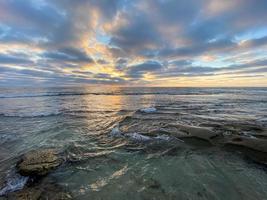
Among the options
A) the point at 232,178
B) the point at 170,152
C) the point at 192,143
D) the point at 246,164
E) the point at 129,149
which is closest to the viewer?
the point at 232,178

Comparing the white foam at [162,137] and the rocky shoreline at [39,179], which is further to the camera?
the white foam at [162,137]

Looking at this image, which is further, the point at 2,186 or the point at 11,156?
the point at 11,156

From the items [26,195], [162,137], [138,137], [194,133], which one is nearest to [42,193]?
[26,195]

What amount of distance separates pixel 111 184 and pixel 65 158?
7.29ft

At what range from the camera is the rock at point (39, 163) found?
13.9ft

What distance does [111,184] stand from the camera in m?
3.85

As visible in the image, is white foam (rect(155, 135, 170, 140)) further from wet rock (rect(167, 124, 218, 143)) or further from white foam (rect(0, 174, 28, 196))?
white foam (rect(0, 174, 28, 196))

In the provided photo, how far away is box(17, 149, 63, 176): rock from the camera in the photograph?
4251 mm

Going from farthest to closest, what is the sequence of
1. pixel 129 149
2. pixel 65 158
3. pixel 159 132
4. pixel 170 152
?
1. pixel 159 132
2. pixel 129 149
3. pixel 170 152
4. pixel 65 158

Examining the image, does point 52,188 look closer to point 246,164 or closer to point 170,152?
point 170,152

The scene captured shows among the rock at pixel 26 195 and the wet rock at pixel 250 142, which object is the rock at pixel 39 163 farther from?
the wet rock at pixel 250 142

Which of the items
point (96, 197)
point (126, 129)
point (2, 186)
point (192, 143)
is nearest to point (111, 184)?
point (96, 197)

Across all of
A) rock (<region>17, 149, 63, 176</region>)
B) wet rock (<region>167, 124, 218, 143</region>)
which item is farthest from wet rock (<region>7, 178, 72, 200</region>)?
wet rock (<region>167, 124, 218, 143</region>)

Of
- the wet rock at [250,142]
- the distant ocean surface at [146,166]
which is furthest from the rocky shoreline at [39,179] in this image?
the wet rock at [250,142]
